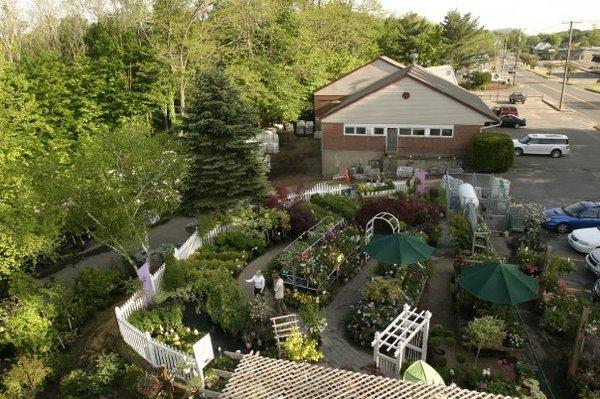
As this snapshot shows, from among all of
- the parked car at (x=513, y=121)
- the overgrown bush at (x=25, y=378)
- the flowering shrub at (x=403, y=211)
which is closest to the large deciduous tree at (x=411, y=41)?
the parked car at (x=513, y=121)

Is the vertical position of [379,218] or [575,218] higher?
[379,218]

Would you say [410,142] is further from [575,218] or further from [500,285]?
[500,285]

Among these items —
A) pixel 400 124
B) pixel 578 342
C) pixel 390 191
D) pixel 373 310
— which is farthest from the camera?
pixel 400 124

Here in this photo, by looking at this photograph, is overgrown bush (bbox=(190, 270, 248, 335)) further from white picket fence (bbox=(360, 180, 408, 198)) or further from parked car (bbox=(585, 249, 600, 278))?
parked car (bbox=(585, 249, 600, 278))

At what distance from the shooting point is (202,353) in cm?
1107

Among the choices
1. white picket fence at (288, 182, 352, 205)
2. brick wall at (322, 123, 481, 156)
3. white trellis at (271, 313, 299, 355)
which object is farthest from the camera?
brick wall at (322, 123, 481, 156)

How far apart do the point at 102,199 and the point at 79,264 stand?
24.1ft

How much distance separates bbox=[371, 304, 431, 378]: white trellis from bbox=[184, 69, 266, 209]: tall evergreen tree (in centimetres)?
1060

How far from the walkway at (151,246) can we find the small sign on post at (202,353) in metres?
8.63

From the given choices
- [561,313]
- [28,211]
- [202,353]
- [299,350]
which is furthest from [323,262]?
[28,211]

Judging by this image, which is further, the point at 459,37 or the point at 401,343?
the point at 459,37

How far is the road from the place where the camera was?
46575 mm

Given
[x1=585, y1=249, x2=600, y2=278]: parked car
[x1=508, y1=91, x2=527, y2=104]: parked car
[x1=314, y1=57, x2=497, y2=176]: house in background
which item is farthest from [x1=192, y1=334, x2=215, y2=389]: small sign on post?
[x1=508, y1=91, x2=527, y2=104]: parked car

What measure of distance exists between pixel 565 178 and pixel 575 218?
8242mm
